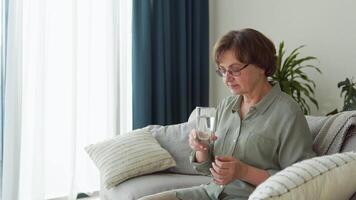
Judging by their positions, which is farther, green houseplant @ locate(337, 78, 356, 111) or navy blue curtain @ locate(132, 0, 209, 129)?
navy blue curtain @ locate(132, 0, 209, 129)

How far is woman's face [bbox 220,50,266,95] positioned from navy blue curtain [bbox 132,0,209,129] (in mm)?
1865

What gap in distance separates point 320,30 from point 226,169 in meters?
1.89

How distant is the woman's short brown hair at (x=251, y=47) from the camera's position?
1488 mm

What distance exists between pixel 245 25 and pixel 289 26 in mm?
445

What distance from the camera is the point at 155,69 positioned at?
3.46 metres

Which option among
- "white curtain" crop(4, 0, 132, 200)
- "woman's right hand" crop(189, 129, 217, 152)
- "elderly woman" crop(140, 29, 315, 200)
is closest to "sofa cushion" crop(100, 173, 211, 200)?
"elderly woman" crop(140, 29, 315, 200)

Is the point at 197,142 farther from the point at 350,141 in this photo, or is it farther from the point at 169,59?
the point at 169,59

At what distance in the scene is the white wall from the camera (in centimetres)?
274

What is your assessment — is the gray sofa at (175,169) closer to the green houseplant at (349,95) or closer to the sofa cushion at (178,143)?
the sofa cushion at (178,143)

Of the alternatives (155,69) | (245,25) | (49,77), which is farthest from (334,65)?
(49,77)

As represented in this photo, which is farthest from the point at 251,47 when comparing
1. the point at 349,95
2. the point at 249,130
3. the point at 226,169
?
the point at 349,95

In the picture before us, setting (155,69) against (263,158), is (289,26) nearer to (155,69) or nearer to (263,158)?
(155,69)

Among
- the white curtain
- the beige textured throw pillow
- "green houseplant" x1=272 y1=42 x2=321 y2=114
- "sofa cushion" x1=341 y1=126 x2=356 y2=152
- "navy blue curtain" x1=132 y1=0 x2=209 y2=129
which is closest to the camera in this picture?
"sofa cushion" x1=341 y1=126 x2=356 y2=152

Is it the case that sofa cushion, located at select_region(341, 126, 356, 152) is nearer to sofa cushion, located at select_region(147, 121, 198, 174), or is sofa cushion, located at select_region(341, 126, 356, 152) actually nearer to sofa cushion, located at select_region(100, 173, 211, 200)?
sofa cushion, located at select_region(100, 173, 211, 200)
